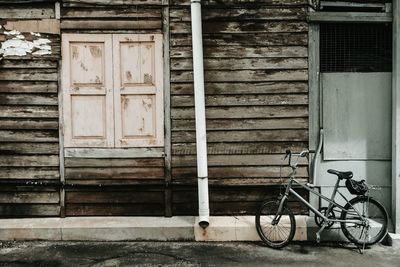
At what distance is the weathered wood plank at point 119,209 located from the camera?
8242 mm

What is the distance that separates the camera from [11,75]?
8.09 metres

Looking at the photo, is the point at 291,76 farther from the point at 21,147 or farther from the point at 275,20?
the point at 21,147

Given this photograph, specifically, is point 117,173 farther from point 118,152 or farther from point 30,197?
point 30,197

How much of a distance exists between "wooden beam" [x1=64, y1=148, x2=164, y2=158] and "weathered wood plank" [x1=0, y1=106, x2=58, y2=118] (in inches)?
24.7

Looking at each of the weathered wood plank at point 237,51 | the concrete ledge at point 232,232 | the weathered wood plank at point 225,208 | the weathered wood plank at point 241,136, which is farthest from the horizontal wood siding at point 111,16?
the concrete ledge at point 232,232

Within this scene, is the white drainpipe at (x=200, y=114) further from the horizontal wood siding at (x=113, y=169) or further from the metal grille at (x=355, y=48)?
the metal grille at (x=355, y=48)

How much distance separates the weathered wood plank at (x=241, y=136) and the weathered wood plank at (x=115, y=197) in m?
0.94

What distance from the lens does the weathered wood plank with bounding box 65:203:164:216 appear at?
8.24m

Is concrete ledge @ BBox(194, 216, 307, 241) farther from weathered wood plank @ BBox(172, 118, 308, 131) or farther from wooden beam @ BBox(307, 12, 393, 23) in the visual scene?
→ wooden beam @ BBox(307, 12, 393, 23)

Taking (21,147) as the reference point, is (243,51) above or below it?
above

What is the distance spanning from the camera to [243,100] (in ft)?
26.5

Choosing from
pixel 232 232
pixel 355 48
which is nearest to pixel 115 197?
pixel 232 232

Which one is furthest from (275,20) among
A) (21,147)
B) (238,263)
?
(21,147)

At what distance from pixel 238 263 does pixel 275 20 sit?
144 inches
